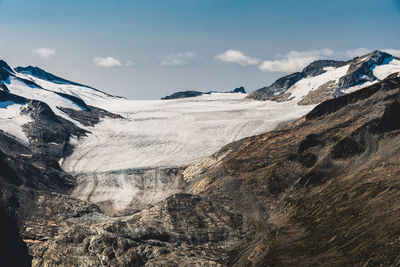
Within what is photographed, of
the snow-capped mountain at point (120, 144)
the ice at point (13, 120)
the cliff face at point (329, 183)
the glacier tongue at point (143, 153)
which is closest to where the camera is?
the cliff face at point (329, 183)

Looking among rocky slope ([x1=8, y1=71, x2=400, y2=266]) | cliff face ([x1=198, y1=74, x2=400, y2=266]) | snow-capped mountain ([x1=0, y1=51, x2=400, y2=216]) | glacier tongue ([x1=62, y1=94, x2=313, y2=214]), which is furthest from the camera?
snow-capped mountain ([x1=0, y1=51, x2=400, y2=216])

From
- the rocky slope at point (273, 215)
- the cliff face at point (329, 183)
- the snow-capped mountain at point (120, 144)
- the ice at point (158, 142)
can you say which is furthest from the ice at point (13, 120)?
the cliff face at point (329, 183)

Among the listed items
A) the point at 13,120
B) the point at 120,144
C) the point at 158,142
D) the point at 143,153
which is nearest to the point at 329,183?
the point at 143,153

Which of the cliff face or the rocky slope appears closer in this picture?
the cliff face

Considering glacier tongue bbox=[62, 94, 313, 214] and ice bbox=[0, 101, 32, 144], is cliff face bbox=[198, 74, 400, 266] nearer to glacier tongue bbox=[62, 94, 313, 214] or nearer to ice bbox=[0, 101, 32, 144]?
glacier tongue bbox=[62, 94, 313, 214]

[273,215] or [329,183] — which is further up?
[329,183]

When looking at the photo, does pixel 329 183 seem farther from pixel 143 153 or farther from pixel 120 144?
pixel 120 144

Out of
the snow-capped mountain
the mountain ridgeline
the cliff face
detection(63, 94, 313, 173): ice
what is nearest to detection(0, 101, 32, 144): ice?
the snow-capped mountain

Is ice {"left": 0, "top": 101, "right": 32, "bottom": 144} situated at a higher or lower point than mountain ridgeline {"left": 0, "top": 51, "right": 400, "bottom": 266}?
higher

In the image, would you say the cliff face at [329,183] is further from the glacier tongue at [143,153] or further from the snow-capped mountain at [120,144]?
the snow-capped mountain at [120,144]

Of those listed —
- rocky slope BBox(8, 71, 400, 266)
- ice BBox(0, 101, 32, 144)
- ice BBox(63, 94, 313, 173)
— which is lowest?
rocky slope BBox(8, 71, 400, 266)
